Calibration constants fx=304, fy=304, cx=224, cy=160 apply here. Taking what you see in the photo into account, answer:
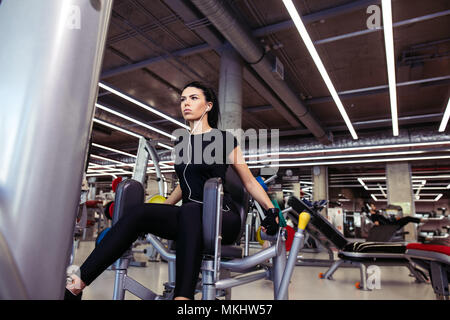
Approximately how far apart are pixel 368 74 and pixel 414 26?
1483 mm

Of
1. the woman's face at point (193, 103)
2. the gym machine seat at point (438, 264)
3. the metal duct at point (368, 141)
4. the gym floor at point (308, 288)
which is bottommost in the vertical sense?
the gym floor at point (308, 288)

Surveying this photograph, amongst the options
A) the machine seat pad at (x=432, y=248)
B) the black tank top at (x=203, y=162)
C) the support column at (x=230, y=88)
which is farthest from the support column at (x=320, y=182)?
the black tank top at (x=203, y=162)

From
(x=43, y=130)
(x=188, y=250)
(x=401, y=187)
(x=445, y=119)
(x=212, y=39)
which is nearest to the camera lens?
(x=43, y=130)

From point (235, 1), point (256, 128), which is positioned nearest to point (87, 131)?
point (235, 1)

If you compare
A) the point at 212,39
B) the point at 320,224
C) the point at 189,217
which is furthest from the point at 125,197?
the point at 212,39

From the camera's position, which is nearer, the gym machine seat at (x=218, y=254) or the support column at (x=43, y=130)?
the support column at (x=43, y=130)

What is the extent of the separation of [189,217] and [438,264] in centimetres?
190

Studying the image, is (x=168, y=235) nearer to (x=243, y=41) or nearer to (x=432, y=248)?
(x=432, y=248)

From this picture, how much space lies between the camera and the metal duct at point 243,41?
3646 millimetres

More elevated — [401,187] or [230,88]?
[230,88]

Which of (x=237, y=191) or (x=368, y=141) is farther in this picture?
(x=368, y=141)

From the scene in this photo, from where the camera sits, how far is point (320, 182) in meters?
11.5

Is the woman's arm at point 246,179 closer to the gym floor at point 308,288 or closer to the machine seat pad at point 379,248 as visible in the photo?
the gym floor at point 308,288

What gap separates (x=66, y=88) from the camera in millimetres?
519
